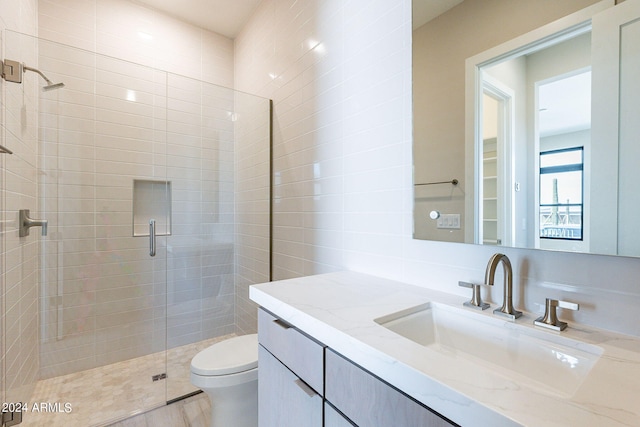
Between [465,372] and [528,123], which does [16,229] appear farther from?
[528,123]

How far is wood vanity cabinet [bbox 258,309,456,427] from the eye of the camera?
0.59 metres

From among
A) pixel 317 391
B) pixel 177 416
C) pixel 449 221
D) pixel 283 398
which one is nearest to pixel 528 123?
pixel 449 221

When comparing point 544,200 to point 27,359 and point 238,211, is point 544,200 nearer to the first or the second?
point 238,211

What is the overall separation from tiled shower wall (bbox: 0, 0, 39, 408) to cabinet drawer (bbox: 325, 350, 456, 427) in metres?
1.64

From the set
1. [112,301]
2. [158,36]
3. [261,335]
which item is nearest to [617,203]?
[261,335]

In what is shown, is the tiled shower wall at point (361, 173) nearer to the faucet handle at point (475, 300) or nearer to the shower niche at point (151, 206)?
the faucet handle at point (475, 300)

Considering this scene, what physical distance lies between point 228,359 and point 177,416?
0.60 meters

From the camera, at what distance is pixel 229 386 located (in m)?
1.36

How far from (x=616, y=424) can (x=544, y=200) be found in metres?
0.60

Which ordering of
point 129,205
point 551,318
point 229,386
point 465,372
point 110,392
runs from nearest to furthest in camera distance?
point 465,372 < point 551,318 < point 229,386 < point 110,392 < point 129,205

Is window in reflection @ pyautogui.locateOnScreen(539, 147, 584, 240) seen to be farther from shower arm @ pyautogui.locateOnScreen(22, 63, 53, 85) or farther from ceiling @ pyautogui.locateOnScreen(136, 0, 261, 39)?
shower arm @ pyautogui.locateOnScreen(22, 63, 53, 85)

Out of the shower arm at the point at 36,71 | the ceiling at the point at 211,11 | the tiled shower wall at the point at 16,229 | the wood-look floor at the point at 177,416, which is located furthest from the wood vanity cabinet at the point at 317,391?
the ceiling at the point at 211,11

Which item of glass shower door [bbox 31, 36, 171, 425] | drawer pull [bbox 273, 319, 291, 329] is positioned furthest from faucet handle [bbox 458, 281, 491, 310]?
glass shower door [bbox 31, 36, 171, 425]

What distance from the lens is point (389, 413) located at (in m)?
0.60
